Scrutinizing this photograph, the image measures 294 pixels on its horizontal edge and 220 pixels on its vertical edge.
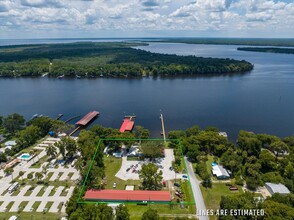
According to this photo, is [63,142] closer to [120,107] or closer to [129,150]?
[129,150]

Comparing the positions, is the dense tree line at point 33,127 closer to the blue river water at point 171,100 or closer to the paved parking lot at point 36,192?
the paved parking lot at point 36,192

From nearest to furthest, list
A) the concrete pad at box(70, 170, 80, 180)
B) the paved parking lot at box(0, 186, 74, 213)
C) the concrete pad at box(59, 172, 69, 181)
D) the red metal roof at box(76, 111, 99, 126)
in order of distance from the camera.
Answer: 1. the paved parking lot at box(0, 186, 74, 213)
2. the concrete pad at box(59, 172, 69, 181)
3. the concrete pad at box(70, 170, 80, 180)
4. the red metal roof at box(76, 111, 99, 126)

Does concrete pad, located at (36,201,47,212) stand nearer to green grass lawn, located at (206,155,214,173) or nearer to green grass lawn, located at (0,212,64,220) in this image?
green grass lawn, located at (0,212,64,220)

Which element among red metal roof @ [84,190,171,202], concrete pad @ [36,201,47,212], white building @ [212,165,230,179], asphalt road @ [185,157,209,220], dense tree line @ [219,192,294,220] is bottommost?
concrete pad @ [36,201,47,212]

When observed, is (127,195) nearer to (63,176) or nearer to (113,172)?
(113,172)

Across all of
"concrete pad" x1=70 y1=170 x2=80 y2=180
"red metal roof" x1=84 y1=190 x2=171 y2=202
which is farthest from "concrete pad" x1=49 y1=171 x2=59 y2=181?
"red metal roof" x1=84 y1=190 x2=171 y2=202

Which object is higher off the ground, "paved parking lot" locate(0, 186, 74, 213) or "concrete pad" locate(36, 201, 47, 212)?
"concrete pad" locate(36, 201, 47, 212)
